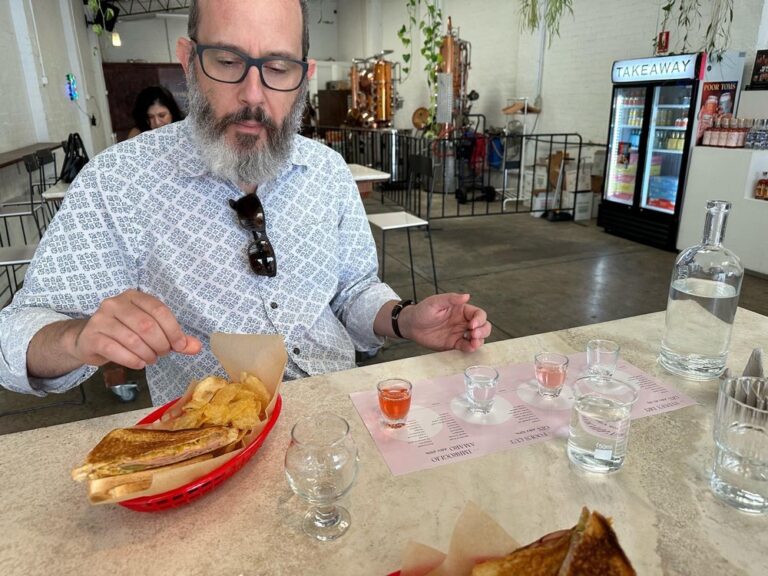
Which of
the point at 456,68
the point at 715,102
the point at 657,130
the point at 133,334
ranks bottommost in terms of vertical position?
the point at 133,334

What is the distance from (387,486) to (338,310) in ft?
2.95

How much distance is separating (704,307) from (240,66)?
1288 millimetres

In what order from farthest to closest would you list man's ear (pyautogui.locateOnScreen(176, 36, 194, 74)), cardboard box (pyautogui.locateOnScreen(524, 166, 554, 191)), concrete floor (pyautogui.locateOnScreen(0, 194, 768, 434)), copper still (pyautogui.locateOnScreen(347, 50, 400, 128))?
1. copper still (pyautogui.locateOnScreen(347, 50, 400, 128))
2. cardboard box (pyautogui.locateOnScreen(524, 166, 554, 191))
3. concrete floor (pyautogui.locateOnScreen(0, 194, 768, 434))
4. man's ear (pyautogui.locateOnScreen(176, 36, 194, 74))

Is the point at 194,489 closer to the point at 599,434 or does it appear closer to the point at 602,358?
the point at 599,434

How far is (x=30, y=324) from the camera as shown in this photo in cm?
111

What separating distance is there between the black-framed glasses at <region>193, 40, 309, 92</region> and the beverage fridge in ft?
16.8

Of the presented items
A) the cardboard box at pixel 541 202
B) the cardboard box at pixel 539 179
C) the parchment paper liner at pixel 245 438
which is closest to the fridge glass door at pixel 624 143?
the cardboard box at pixel 541 202

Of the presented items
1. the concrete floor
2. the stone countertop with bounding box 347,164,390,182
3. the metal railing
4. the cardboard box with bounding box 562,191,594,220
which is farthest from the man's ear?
the cardboard box with bounding box 562,191,594,220

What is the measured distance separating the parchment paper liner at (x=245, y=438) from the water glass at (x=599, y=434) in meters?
0.56

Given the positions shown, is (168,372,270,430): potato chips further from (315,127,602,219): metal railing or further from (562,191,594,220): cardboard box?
(562,191,594,220): cardboard box

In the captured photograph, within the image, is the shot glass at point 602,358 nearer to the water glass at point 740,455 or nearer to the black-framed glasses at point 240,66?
the water glass at point 740,455

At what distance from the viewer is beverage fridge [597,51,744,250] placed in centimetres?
505

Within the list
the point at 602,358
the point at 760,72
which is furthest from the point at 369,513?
the point at 760,72

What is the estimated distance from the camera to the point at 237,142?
A: 54.4 inches
